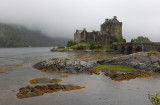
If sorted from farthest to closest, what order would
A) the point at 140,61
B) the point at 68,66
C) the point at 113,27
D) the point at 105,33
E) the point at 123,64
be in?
the point at 105,33, the point at 113,27, the point at 123,64, the point at 140,61, the point at 68,66

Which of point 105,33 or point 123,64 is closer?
point 123,64

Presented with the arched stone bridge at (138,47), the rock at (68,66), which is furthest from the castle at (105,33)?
the rock at (68,66)

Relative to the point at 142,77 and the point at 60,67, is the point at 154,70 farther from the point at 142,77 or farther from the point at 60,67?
the point at 60,67

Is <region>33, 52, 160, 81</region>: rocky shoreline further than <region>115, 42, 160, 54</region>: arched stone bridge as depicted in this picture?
No

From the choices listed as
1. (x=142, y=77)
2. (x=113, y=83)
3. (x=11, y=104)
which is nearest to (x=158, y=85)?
(x=142, y=77)

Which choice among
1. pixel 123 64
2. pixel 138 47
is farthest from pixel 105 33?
pixel 123 64

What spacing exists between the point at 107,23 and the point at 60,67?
106858mm

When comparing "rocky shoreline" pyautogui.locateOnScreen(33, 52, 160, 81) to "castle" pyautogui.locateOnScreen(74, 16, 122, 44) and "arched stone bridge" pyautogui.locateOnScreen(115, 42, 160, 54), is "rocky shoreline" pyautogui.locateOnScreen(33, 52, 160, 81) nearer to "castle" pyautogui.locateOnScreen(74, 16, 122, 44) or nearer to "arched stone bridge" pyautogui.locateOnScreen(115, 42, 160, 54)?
"arched stone bridge" pyautogui.locateOnScreen(115, 42, 160, 54)

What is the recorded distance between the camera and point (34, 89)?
59.3 feet

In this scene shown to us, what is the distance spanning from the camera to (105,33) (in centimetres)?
13000

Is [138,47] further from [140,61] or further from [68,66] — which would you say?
[68,66]

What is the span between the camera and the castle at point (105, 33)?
422 ft

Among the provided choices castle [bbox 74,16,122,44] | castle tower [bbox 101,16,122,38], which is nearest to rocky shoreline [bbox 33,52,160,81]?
castle [bbox 74,16,122,44]

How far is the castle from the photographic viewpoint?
422 feet
